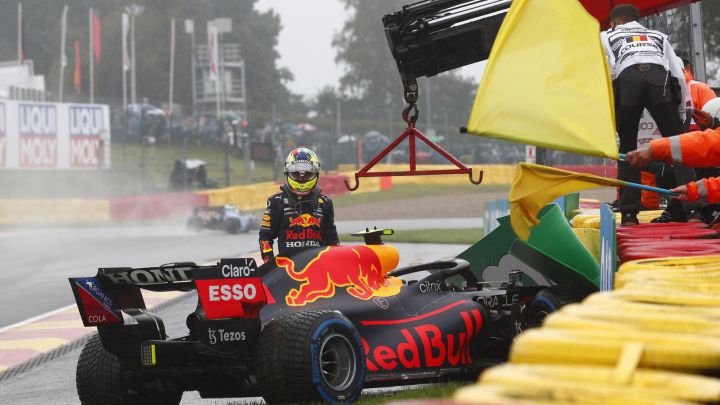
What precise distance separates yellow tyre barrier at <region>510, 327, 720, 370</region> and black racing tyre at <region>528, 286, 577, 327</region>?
13.7ft

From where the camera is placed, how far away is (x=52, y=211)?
119ft

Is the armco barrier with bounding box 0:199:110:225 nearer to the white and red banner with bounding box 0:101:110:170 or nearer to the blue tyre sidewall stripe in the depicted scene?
the white and red banner with bounding box 0:101:110:170

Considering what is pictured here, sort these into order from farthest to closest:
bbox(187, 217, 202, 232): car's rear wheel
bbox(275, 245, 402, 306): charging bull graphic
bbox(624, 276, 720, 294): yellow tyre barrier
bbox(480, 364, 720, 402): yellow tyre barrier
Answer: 1. bbox(187, 217, 202, 232): car's rear wheel
2. bbox(275, 245, 402, 306): charging bull graphic
3. bbox(624, 276, 720, 294): yellow tyre barrier
4. bbox(480, 364, 720, 402): yellow tyre barrier

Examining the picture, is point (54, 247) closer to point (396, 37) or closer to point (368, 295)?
point (396, 37)

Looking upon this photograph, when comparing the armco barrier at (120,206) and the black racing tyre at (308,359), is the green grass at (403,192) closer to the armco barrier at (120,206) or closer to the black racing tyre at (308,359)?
the armco barrier at (120,206)

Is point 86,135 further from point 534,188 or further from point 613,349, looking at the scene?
point 613,349

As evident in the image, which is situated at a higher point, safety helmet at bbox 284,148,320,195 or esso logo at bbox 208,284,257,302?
safety helmet at bbox 284,148,320,195

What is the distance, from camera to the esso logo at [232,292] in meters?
6.28

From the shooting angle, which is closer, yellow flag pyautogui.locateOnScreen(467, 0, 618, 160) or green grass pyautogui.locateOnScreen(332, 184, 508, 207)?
yellow flag pyautogui.locateOnScreen(467, 0, 618, 160)

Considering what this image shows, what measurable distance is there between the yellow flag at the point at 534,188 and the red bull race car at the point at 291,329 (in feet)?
3.98

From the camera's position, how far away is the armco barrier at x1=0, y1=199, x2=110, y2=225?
35000 millimetres

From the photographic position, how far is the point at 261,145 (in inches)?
2034

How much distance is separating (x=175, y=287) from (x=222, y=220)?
26.2 metres

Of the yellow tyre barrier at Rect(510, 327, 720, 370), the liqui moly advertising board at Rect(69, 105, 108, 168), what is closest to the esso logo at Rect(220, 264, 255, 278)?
the yellow tyre barrier at Rect(510, 327, 720, 370)
